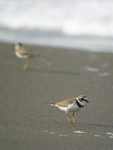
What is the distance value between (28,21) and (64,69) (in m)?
6.77

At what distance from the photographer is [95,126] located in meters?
4.34

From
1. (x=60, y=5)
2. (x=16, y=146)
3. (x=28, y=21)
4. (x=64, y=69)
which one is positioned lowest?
(x=16, y=146)

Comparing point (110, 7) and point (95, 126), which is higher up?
point (110, 7)

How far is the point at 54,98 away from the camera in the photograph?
18.7 feet

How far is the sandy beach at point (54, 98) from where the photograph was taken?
12.2ft

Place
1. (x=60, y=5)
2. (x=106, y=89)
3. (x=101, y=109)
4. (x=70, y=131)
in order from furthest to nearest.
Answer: (x=60, y=5), (x=106, y=89), (x=101, y=109), (x=70, y=131)

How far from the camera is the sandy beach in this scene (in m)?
3.72

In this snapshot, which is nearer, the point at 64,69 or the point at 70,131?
the point at 70,131

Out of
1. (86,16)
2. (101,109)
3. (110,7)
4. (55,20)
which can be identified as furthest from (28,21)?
(101,109)

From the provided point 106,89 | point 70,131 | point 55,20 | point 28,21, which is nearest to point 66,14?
point 55,20

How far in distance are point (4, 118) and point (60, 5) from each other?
11353mm

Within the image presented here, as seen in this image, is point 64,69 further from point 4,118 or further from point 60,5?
point 60,5

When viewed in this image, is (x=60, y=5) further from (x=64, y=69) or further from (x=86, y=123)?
(x=86, y=123)

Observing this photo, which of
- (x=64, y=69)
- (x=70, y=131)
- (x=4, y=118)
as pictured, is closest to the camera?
(x=70, y=131)
